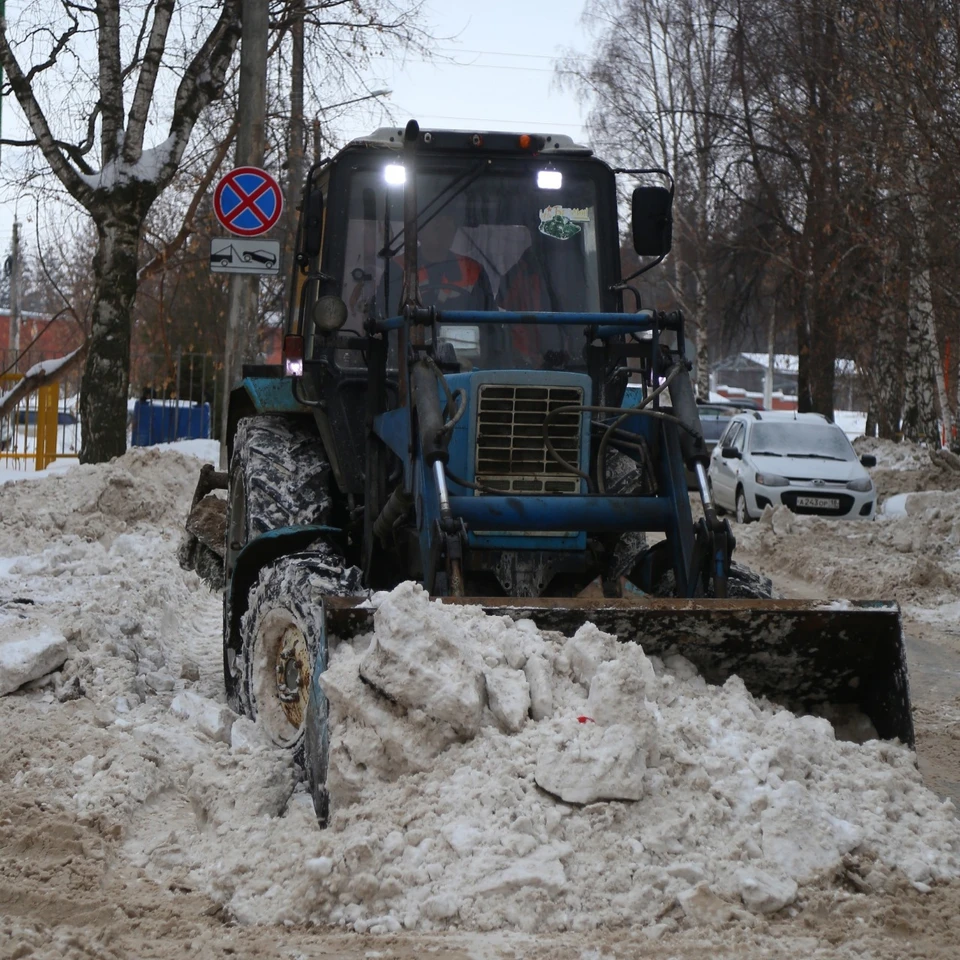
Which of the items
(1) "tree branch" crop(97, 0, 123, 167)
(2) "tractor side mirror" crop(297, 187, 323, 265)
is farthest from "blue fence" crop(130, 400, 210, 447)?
(2) "tractor side mirror" crop(297, 187, 323, 265)

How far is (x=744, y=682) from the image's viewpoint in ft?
15.5

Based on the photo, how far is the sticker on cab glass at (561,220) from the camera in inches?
247

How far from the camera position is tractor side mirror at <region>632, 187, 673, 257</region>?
604 centimetres

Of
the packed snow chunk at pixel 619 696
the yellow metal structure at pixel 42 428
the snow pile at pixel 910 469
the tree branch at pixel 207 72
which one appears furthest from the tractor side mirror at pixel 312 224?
the yellow metal structure at pixel 42 428

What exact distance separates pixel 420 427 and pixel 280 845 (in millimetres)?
1882

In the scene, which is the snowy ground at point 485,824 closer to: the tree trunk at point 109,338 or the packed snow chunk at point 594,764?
the packed snow chunk at point 594,764

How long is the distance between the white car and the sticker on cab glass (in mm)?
9080

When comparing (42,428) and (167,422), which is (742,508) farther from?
(167,422)

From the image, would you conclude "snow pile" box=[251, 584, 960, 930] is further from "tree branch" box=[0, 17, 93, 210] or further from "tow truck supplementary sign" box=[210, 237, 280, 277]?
"tree branch" box=[0, 17, 93, 210]

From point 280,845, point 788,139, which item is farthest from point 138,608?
point 788,139

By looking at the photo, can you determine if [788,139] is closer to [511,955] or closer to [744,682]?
[744,682]

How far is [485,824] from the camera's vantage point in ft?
12.0

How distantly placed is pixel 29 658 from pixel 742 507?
1218cm

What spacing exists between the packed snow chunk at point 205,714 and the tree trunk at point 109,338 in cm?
1009
